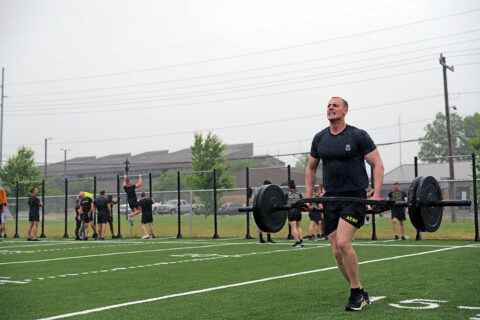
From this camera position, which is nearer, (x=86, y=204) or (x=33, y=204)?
(x=33, y=204)

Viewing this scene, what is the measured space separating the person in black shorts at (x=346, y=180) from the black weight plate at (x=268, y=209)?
59 centimetres

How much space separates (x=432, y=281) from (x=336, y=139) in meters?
3.18

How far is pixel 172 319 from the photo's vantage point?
5.57 meters

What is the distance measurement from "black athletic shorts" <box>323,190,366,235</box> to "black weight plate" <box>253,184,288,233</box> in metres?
0.59

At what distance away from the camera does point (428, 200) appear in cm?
559

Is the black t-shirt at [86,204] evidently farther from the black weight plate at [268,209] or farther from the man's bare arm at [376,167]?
the man's bare arm at [376,167]

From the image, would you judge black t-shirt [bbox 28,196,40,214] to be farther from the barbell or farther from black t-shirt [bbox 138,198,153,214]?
the barbell

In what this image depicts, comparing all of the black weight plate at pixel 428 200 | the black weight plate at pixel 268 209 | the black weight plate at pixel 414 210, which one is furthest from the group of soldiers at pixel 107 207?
the black weight plate at pixel 414 210

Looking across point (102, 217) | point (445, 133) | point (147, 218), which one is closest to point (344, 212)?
point (147, 218)

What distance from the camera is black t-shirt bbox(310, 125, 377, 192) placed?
596 cm

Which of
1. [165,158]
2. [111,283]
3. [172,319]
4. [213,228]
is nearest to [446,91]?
[213,228]

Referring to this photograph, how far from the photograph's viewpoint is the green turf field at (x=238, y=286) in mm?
5918

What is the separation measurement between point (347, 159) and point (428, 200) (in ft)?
2.98

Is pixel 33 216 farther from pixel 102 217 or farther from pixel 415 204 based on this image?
pixel 415 204
